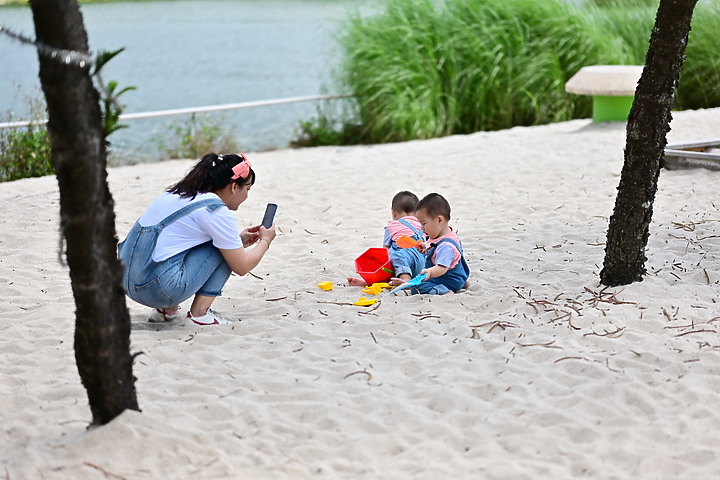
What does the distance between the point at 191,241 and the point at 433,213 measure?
Answer: 125cm

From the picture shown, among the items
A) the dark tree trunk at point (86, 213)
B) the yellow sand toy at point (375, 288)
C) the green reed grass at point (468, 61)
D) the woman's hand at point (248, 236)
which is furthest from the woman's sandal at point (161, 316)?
the green reed grass at point (468, 61)

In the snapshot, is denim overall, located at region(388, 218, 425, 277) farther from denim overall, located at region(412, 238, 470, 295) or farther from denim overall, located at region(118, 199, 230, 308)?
denim overall, located at region(118, 199, 230, 308)

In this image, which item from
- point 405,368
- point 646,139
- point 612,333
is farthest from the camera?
point 646,139

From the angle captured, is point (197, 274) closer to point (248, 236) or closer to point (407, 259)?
point (248, 236)

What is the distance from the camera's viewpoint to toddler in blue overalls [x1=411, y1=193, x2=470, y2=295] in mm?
4449

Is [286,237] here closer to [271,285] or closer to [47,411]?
[271,285]

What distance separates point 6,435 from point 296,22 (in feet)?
90.6

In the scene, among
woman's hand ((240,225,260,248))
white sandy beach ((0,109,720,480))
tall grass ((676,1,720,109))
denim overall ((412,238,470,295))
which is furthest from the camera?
tall grass ((676,1,720,109))

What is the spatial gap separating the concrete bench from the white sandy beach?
3254 millimetres

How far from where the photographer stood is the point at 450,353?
3.67 meters

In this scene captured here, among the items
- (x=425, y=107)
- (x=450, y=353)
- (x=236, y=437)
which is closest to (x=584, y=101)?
(x=425, y=107)

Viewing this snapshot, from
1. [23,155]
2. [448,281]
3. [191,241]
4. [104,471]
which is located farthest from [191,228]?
[23,155]

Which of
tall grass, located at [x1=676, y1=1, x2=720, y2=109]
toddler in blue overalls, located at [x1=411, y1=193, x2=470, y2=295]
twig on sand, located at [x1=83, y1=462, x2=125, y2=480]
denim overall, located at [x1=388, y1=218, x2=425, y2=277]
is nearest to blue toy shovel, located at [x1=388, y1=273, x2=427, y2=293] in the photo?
toddler in blue overalls, located at [x1=411, y1=193, x2=470, y2=295]

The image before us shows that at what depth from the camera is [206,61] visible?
68.9 feet
